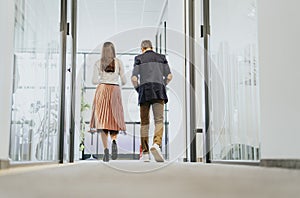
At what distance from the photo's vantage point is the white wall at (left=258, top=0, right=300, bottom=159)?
1.71 metres

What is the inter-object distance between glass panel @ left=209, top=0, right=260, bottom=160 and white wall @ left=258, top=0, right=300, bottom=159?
163 mm

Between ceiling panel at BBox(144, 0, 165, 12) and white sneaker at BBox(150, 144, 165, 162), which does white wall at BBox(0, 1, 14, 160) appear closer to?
white sneaker at BBox(150, 144, 165, 162)

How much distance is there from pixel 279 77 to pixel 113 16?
5.64 m

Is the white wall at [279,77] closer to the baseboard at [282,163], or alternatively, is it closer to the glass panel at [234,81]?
the baseboard at [282,163]

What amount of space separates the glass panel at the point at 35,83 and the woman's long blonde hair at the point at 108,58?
825 mm

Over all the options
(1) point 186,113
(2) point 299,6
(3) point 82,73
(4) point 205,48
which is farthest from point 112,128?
(3) point 82,73

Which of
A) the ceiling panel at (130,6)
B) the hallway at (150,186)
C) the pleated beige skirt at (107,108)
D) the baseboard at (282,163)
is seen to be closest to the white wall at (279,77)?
the baseboard at (282,163)

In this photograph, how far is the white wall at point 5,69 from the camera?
1.92 metres

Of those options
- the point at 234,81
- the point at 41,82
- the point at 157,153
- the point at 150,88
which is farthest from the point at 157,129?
the point at 41,82

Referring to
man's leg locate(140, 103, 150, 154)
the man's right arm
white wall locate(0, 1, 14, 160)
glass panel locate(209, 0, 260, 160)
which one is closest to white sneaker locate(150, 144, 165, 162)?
man's leg locate(140, 103, 150, 154)

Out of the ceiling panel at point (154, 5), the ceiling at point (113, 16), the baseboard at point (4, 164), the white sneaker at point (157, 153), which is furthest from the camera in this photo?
the ceiling at point (113, 16)

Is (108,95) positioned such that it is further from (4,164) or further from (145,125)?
(4,164)

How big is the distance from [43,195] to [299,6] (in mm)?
1332

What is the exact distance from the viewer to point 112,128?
168 inches
